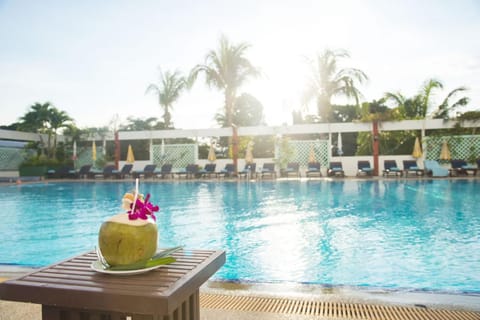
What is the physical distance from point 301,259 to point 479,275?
1805 millimetres

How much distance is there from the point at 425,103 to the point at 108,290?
22332mm

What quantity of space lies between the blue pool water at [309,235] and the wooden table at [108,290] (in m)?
2.19

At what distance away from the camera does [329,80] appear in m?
21.0

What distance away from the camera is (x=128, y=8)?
12.3 metres

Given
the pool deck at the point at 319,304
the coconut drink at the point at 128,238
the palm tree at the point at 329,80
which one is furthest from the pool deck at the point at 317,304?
the palm tree at the point at 329,80

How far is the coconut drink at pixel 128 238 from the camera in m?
1.46

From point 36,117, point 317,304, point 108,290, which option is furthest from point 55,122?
point 108,290

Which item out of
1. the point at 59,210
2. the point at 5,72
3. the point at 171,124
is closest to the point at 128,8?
the point at 59,210

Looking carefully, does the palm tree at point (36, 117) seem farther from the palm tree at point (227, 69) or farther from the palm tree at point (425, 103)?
the palm tree at point (425, 103)

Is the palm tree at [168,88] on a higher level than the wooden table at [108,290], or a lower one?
higher

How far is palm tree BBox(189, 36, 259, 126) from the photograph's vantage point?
2166cm

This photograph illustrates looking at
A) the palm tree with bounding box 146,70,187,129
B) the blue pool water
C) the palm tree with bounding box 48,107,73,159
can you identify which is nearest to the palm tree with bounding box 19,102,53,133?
the palm tree with bounding box 48,107,73,159

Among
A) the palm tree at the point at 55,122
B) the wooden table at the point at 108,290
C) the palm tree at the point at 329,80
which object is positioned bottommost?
the wooden table at the point at 108,290

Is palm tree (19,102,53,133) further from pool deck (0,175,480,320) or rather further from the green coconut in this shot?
the green coconut
